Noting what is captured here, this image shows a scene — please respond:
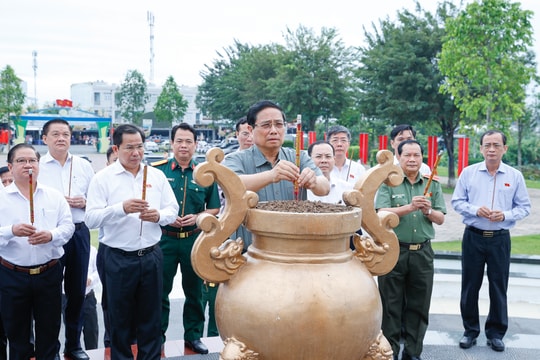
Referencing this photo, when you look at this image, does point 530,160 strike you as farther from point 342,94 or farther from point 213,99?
point 213,99

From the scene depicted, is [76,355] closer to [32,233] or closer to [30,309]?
[30,309]

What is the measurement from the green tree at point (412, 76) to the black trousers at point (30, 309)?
46.2ft

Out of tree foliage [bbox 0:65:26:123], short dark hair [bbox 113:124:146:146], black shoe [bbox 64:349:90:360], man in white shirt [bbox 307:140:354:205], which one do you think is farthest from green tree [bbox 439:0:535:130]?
tree foliage [bbox 0:65:26:123]

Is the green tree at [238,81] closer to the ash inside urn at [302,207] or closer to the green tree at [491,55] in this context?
the green tree at [491,55]

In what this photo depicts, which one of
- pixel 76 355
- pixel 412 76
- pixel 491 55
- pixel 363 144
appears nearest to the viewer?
pixel 76 355

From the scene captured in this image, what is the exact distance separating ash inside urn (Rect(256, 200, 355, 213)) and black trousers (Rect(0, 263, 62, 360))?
1.96 m

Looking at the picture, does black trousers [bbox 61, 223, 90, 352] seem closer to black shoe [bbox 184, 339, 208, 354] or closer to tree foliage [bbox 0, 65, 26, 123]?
black shoe [bbox 184, 339, 208, 354]

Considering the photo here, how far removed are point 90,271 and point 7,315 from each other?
1223 mm

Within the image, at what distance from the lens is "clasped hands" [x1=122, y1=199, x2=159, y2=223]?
3312 millimetres

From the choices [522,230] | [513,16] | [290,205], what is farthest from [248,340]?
[513,16]

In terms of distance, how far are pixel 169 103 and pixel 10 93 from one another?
1329 centimetres

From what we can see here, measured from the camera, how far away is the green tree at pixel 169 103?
3850 centimetres

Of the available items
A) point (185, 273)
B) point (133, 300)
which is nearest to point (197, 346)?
point (185, 273)

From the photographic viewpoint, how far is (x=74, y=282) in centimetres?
402
